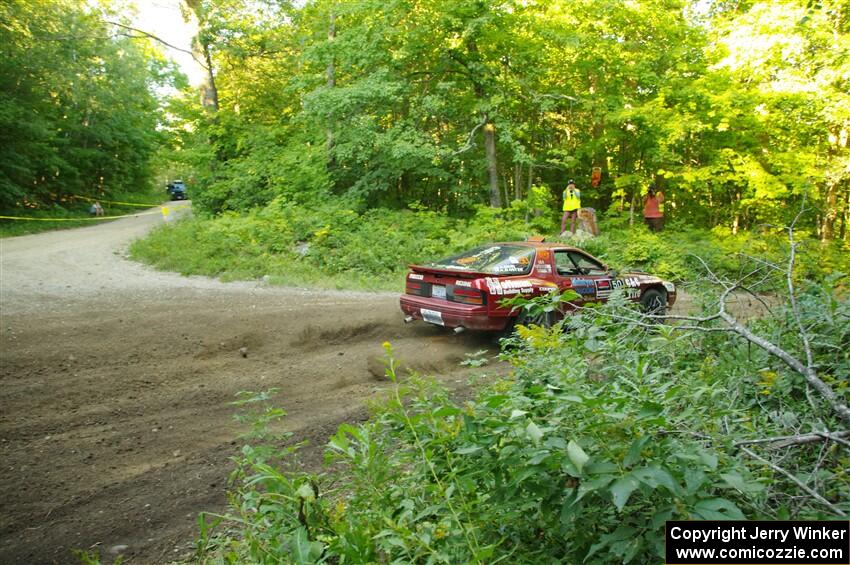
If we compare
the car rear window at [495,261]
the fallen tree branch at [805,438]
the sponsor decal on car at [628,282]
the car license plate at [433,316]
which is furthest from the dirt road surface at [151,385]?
the fallen tree branch at [805,438]

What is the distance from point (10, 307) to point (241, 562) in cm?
917

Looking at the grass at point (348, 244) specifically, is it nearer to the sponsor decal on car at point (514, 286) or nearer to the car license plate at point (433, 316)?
the car license plate at point (433, 316)

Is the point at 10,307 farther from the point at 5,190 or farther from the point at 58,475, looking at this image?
the point at 5,190

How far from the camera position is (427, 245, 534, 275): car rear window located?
7.36 meters

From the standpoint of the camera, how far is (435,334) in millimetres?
8273

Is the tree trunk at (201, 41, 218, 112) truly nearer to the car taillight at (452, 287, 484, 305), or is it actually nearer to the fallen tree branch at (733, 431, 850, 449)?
the car taillight at (452, 287, 484, 305)

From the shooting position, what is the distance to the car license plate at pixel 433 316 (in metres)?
7.36

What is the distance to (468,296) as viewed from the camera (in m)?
7.13

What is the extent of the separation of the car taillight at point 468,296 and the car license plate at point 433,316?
333 mm

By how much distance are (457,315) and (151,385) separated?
149 inches

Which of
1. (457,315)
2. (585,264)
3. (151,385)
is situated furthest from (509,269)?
(151,385)

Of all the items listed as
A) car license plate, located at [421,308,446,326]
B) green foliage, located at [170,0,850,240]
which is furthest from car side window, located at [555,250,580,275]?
green foliage, located at [170,0,850,240]

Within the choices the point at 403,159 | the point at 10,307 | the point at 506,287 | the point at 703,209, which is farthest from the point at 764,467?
the point at 703,209

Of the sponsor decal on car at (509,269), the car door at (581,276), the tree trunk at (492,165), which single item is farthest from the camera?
the tree trunk at (492,165)
